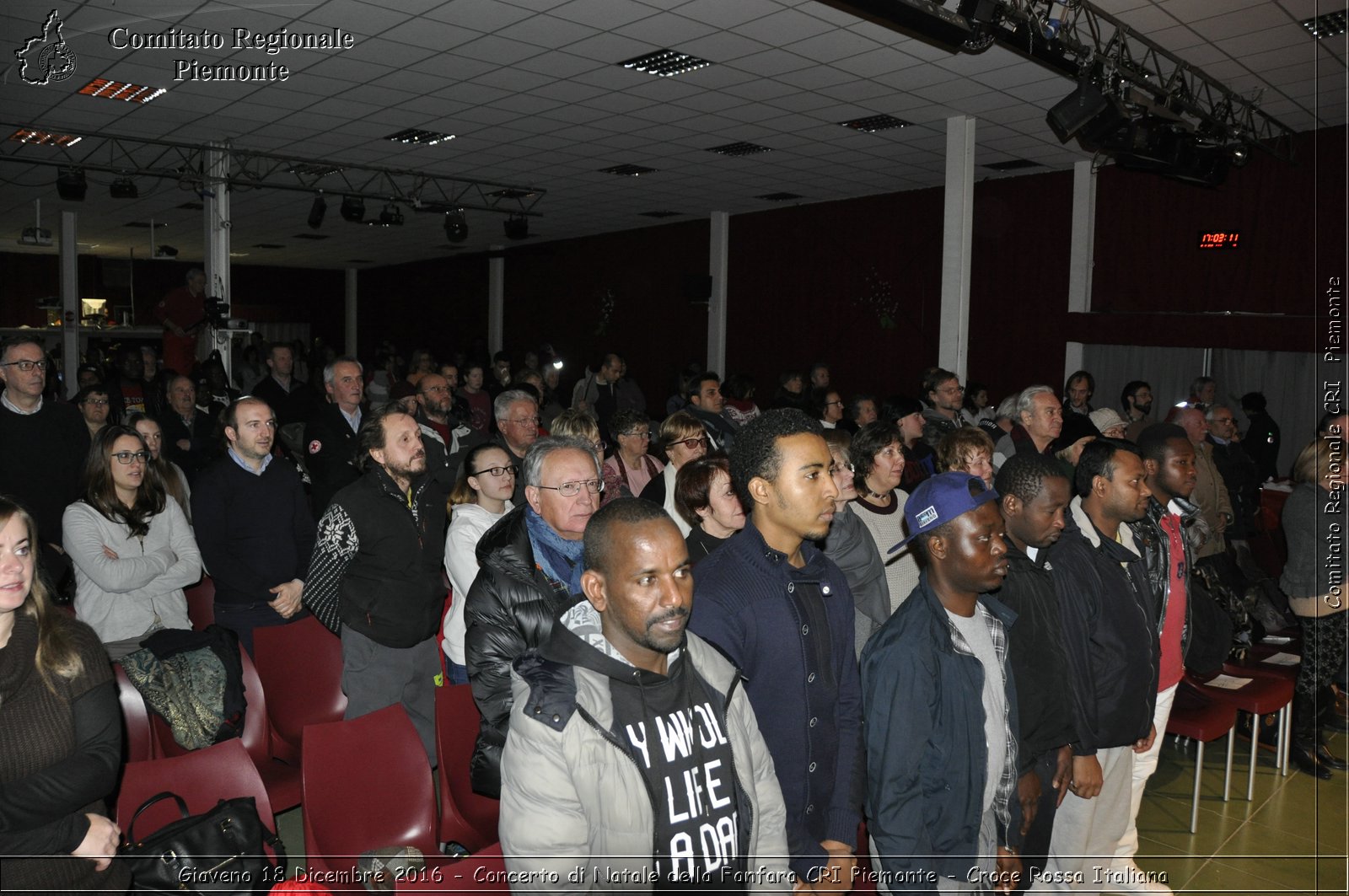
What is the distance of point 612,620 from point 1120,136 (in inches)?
251

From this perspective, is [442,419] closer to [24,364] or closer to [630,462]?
[630,462]

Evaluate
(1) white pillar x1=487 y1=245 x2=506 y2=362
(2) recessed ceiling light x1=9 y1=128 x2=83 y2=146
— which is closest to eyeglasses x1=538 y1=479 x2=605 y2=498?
(2) recessed ceiling light x1=9 y1=128 x2=83 y2=146

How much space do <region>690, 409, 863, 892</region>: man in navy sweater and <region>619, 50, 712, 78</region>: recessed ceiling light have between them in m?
5.32

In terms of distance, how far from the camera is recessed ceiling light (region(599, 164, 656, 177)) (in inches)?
421

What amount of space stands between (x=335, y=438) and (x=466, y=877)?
3.64 meters

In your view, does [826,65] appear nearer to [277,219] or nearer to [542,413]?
[542,413]

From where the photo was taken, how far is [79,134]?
364 inches

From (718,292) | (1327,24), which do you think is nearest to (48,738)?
(1327,24)

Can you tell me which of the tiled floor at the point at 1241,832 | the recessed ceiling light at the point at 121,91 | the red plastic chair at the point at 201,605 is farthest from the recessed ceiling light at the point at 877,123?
Result: the red plastic chair at the point at 201,605

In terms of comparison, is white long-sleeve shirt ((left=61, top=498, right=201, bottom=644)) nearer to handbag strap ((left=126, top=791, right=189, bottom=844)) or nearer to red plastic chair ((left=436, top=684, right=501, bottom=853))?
handbag strap ((left=126, top=791, right=189, bottom=844))

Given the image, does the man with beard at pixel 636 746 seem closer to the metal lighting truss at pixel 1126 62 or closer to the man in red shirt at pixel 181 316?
the metal lighting truss at pixel 1126 62

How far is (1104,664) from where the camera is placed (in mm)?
2922

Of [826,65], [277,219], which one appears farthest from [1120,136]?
[277,219]

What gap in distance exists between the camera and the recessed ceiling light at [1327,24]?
573 cm
